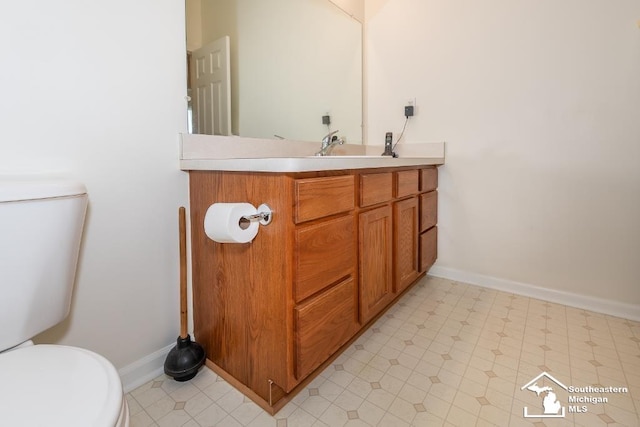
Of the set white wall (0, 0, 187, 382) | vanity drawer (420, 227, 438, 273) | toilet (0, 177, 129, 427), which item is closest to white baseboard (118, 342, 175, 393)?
white wall (0, 0, 187, 382)

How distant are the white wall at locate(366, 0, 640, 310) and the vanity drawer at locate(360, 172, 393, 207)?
2.76ft

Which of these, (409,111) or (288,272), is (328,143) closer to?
(409,111)

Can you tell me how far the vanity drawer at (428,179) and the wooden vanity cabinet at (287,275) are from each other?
510 mm

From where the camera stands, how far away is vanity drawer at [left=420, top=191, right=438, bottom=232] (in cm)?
194

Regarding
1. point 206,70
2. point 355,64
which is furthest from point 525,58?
point 206,70

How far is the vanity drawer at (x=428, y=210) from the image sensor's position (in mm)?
1936

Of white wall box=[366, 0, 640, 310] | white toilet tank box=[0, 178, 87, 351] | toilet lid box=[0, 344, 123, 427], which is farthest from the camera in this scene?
white wall box=[366, 0, 640, 310]

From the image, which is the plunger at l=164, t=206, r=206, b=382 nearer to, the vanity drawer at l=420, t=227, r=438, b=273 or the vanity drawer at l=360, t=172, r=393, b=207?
the vanity drawer at l=360, t=172, r=393, b=207

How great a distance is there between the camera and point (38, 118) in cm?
93

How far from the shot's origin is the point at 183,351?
1220 millimetres

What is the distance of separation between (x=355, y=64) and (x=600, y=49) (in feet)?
4.71

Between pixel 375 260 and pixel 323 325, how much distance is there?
0.44 meters

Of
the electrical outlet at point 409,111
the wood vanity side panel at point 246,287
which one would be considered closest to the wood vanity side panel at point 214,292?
the wood vanity side panel at point 246,287

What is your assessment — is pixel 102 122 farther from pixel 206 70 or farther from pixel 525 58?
pixel 525 58
